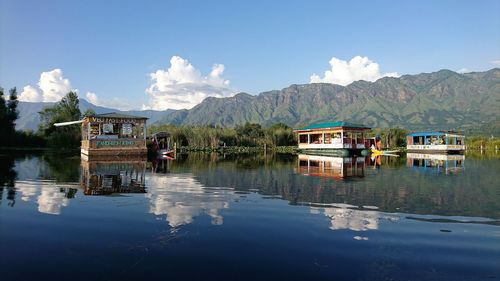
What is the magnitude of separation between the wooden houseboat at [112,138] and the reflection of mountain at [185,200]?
2088 cm

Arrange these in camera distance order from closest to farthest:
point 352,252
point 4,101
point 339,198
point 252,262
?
1. point 252,262
2. point 352,252
3. point 339,198
4. point 4,101

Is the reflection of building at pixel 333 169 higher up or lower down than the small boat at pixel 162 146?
lower down

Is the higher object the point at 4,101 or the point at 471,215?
the point at 4,101

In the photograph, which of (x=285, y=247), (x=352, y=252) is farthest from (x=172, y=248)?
(x=352, y=252)

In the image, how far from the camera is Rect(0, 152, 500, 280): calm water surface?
4922mm

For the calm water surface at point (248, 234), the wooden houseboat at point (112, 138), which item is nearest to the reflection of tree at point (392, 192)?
the calm water surface at point (248, 234)

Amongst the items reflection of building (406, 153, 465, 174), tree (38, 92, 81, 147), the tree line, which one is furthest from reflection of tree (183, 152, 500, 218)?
tree (38, 92, 81, 147)

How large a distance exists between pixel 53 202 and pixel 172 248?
5.73 m

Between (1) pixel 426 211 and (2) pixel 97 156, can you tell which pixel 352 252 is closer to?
(1) pixel 426 211

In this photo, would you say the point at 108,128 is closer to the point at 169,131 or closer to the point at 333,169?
the point at 169,131

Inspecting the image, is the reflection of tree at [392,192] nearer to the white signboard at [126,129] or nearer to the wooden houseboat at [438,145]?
the white signboard at [126,129]

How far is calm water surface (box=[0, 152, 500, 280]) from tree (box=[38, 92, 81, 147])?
45.3 m

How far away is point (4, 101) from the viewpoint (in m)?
54.9

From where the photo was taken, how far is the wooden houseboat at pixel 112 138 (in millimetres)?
33188
